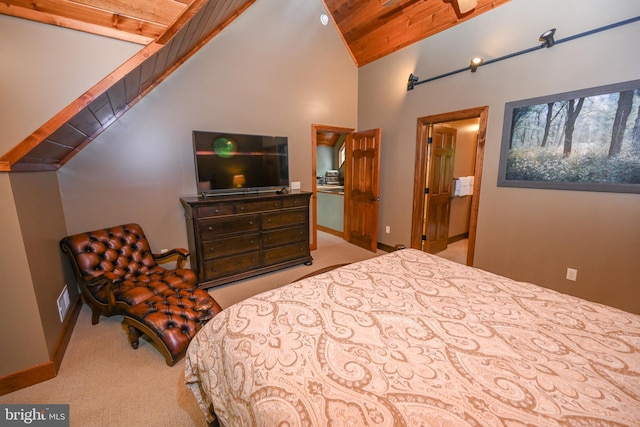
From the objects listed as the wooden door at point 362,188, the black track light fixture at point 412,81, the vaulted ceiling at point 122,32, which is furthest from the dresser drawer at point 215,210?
the black track light fixture at point 412,81

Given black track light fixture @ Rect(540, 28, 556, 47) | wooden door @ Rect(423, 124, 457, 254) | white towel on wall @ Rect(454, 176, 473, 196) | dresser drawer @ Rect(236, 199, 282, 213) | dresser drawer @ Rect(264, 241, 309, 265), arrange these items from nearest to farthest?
black track light fixture @ Rect(540, 28, 556, 47) → dresser drawer @ Rect(236, 199, 282, 213) → dresser drawer @ Rect(264, 241, 309, 265) → wooden door @ Rect(423, 124, 457, 254) → white towel on wall @ Rect(454, 176, 473, 196)

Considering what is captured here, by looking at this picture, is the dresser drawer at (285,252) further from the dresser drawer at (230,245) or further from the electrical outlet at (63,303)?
the electrical outlet at (63,303)

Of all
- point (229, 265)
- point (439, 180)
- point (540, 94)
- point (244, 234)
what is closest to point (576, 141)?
point (540, 94)

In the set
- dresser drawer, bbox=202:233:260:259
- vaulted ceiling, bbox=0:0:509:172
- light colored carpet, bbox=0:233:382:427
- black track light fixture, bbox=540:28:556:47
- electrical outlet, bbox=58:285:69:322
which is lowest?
light colored carpet, bbox=0:233:382:427

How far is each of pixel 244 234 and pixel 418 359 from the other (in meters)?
2.51

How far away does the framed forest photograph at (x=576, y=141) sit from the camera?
2.09 metres

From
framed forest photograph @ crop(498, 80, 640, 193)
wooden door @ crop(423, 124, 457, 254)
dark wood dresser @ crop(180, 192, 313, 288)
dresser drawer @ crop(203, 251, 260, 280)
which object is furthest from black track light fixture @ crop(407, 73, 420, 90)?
dresser drawer @ crop(203, 251, 260, 280)

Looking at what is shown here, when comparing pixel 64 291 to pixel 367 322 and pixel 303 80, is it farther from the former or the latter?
pixel 303 80

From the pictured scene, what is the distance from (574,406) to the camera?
0.74 meters

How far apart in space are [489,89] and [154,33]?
129 inches

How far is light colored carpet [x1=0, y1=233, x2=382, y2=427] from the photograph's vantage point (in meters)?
1.48

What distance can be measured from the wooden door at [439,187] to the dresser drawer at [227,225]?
252 cm

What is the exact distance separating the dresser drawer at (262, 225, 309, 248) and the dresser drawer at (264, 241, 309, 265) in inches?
2.8

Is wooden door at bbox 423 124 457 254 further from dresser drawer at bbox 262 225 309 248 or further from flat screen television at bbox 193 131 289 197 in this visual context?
flat screen television at bbox 193 131 289 197
